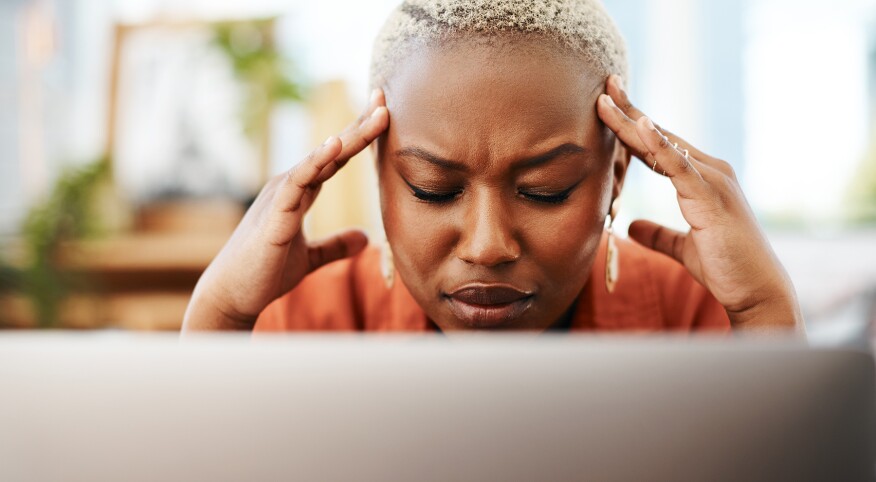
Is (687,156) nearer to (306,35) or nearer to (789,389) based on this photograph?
(789,389)

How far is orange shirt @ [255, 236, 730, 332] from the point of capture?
1006 mm

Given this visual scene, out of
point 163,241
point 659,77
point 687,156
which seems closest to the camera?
point 687,156

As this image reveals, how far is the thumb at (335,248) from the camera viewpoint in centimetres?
95

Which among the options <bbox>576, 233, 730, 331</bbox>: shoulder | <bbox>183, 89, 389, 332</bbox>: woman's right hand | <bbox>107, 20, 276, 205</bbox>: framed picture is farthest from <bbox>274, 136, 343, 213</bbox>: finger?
<bbox>107, 20, 276, 205</bbox>: framed picture

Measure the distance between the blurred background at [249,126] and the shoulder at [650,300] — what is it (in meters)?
1.28

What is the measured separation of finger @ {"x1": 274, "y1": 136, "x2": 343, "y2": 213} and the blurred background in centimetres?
140

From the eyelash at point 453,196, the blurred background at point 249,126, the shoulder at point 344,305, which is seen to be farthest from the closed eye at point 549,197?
the blurred background at point 249,126

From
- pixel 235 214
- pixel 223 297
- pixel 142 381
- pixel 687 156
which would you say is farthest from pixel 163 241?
pixel 142 381

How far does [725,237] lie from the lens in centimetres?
78

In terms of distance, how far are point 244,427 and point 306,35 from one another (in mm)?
3244

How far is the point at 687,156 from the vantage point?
0.80 m

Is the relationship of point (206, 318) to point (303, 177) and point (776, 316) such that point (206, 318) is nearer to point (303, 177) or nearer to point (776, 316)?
point (303, 177)

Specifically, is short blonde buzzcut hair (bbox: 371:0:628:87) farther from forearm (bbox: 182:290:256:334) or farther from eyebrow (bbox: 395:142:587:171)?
forearm (bbox: 182:290:256:334)

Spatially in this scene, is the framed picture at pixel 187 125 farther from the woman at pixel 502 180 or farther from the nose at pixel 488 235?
the nose at pixel 488 235
